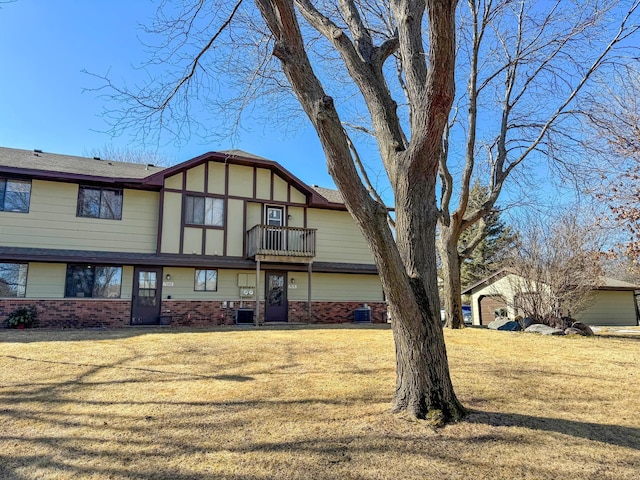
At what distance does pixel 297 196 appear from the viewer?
1644cm

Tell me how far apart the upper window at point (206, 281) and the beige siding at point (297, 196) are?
13.7 feet

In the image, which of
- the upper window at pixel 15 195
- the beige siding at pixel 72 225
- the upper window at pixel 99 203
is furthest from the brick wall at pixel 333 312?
the upper window at pixel 15 195

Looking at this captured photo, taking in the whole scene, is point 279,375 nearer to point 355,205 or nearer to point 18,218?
point 355,205

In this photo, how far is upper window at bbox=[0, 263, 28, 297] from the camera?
12.2 metres

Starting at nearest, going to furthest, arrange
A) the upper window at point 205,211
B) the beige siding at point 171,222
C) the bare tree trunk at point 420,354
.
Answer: the bare tree trunk at point 420,354 → the beige siding at point 171,222 → the upper window at point 205,211

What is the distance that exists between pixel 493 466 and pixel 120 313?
1278 cm

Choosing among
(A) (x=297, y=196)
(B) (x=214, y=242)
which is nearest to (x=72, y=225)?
(B) (x=214, y=242)

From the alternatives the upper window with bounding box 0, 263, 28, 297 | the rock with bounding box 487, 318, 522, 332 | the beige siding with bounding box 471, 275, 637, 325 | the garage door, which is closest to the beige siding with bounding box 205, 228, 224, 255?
the upper window with bounding box 0, 263, 28, 297

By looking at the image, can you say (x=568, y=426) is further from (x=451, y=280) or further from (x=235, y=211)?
(x=235, y=211)

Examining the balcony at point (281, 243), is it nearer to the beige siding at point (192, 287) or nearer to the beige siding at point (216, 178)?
the beige siding at point (192, 287)

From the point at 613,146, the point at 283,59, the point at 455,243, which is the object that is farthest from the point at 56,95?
the point at 613,146

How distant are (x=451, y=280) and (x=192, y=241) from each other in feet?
28.6

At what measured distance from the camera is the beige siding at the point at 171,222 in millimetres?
14023

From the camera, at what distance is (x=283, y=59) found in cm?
402
